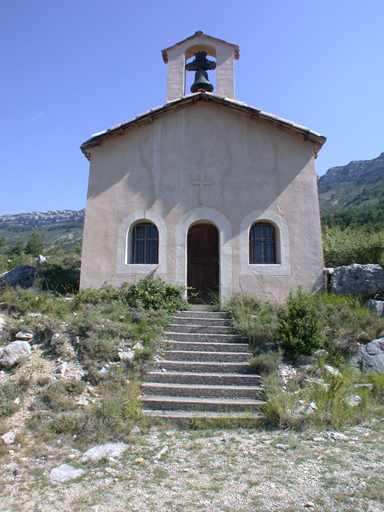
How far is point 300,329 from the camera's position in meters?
7.10

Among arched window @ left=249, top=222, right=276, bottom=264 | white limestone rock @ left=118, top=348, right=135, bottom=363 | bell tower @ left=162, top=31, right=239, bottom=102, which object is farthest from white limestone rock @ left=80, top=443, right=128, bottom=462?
bell tower @ left=162, top=31, right=239, bottom=102

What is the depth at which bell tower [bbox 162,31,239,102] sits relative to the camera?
10836 millimetres

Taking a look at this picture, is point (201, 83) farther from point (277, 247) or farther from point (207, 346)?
point (207, 346)

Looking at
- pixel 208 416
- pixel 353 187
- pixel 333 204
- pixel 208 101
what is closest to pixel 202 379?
pixel 208 416

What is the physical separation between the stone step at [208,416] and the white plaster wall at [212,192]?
13.7 feet

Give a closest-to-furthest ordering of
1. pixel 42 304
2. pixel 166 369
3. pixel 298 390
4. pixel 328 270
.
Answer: pixel 298 390 → pixel 166 369 → pixel 42 304 → pixel 328 270

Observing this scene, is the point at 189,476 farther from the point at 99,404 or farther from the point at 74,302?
the point at 74,302

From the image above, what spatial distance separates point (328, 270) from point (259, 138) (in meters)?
4.00

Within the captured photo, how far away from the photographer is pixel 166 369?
22.3 ft

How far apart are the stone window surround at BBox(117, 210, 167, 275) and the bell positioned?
4080mm

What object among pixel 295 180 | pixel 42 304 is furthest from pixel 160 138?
pixel 42 304

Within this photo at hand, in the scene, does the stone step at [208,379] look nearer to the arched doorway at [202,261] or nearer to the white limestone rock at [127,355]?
the white limestone rock at [127,355]

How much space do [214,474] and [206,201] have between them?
6897mm

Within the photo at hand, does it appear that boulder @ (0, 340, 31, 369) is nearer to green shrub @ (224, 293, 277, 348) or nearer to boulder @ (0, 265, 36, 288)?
green shrub @ (224, 293, 277, 348)
